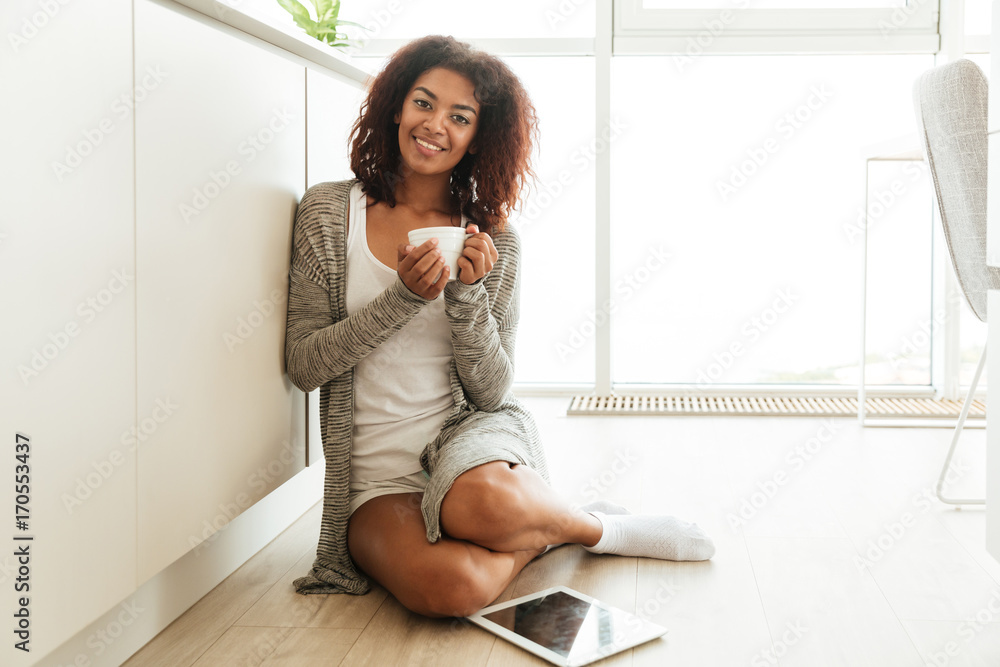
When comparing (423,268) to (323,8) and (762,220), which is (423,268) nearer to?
(323,8)

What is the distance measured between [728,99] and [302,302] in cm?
206

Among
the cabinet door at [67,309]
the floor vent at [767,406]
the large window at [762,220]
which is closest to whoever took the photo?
the cabinet door at [67,309]

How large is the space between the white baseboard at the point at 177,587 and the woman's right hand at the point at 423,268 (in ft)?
1.82

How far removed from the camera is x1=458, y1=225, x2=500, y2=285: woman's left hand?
1.32 metres

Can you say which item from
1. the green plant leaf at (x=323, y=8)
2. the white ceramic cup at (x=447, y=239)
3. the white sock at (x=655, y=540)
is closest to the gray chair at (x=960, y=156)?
the white sock at (x=655, y=540)

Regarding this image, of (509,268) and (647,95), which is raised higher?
(647,95)

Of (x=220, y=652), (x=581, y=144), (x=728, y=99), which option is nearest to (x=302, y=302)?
(x=220, y=652)

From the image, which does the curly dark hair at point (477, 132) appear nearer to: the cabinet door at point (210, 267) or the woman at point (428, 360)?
the woman at point (428, 360)

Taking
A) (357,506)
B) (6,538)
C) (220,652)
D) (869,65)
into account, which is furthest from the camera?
(869,65)

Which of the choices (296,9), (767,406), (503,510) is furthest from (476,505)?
(767,406)

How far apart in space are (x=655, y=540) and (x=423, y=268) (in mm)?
687

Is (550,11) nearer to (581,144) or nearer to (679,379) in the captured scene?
(581,144)

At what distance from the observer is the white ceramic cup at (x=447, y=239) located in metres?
1.27

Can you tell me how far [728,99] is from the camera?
9.99ft
